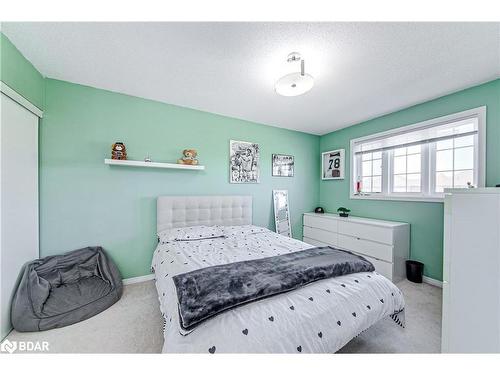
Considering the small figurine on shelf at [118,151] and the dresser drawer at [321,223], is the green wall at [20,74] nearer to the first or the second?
the small figurine on shelf at [118,151]

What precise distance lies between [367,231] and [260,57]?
2765 mm

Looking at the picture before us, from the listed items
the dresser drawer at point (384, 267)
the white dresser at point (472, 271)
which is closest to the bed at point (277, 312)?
the white dresser at point (472, 271)

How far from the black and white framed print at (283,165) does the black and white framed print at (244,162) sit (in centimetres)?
40

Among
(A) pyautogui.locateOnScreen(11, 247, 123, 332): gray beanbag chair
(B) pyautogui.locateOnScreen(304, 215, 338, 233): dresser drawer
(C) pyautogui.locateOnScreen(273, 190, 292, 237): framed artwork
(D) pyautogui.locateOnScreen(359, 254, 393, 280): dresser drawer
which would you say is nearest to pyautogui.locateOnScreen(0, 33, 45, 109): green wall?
(A) pyautogui.locateOnScreen(11, 247, 123, 332): gray beanbag chair

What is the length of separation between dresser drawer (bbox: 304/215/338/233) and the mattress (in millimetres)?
1802

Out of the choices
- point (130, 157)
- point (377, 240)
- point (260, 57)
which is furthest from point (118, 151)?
point (377, 240)

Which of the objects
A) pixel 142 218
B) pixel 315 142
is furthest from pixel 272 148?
pixel 142 218

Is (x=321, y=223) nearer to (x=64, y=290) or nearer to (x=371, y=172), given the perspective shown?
(x=371, y=172)

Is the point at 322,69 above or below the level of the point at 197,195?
above

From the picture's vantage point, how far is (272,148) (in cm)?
368

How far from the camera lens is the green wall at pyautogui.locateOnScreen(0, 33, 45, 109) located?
1.55m

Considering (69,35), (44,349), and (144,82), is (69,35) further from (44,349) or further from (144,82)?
(44,349)

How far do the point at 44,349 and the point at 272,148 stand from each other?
3.64 m

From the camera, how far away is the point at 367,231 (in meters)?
2.84
